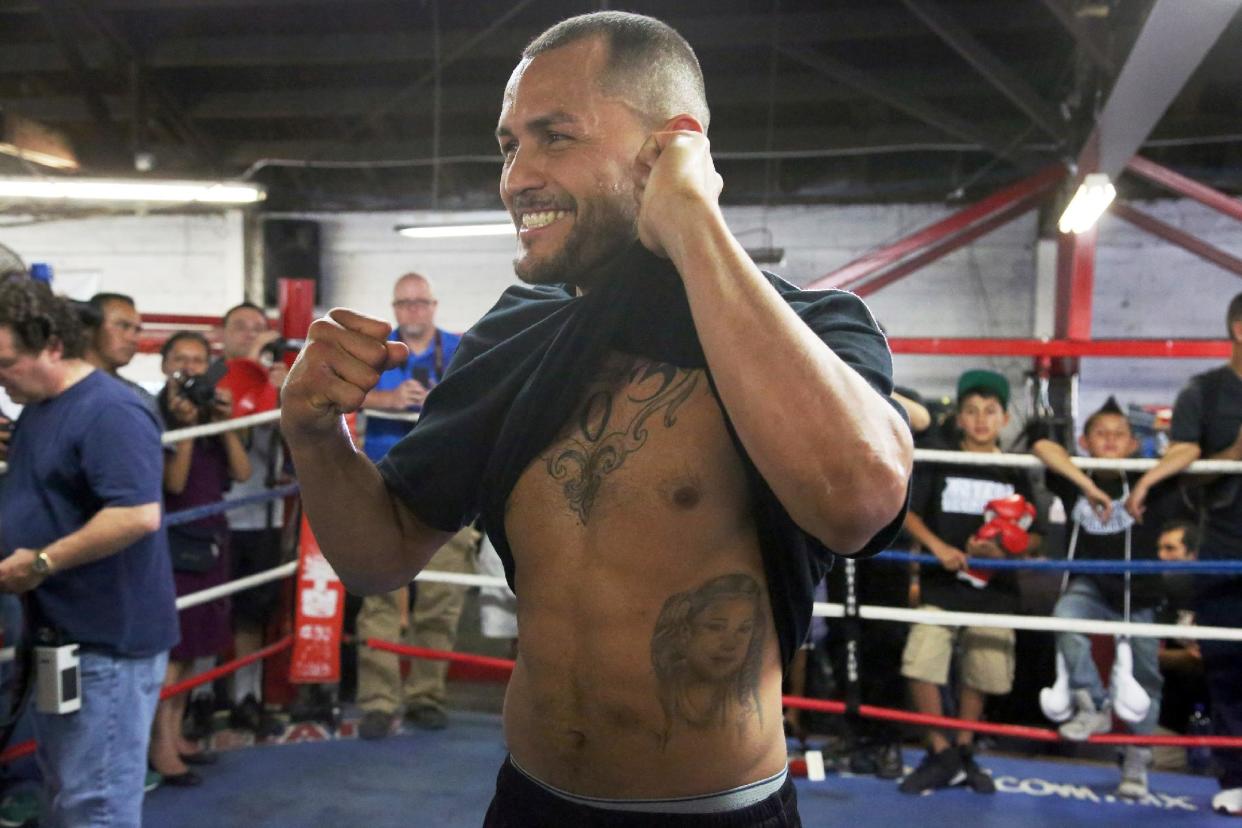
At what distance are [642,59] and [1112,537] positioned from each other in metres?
3.22

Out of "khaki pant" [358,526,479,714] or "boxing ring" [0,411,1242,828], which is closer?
"boxing ring" [0,411,1242,828]

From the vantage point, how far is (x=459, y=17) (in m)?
7.47

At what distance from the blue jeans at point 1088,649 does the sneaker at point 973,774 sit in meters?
0.41

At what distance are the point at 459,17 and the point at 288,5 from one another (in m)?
1.22

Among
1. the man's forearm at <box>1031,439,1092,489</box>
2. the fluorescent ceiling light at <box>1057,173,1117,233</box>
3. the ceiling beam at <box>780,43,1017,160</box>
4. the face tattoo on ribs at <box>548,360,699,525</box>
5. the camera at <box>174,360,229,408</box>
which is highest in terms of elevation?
the ceiling beam at <box>780,43,1017,160</box>

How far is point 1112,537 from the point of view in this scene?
12.0 ft

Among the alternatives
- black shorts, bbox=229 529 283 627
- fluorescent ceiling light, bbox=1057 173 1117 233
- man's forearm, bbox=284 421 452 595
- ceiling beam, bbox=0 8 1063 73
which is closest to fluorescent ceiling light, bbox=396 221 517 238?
ceiling beam, bbox=0 8 1063 73

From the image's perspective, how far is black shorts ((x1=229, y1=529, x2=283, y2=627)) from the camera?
3953 mm

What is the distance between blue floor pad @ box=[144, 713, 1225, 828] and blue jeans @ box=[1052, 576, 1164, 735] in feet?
0.97

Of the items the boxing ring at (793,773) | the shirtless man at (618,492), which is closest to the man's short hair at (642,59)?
the shirtless man at (618,492)

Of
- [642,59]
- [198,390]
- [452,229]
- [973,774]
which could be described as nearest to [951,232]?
[452,229]

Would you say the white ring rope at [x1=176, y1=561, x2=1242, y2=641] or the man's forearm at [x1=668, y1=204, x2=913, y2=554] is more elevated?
the man's forearm at [x1=668, y1=204, x2=913, y2=554]

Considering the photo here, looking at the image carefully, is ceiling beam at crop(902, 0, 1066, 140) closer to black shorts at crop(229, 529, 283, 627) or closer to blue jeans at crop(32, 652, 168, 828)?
black shorts at crop(229, 529, 283, 627)

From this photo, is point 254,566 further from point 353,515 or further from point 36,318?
point 353,515
